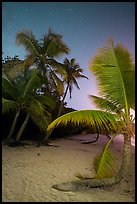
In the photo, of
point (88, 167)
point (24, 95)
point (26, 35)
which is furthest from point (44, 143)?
point (26, 35)

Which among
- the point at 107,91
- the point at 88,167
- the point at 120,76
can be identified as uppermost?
the point at 120,76

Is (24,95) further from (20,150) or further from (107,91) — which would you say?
(107,91)

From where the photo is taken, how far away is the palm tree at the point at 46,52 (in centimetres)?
1372

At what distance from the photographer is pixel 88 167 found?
8828 millimetres

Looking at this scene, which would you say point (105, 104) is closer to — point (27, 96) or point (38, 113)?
point (38, 113)

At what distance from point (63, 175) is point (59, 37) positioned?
9804mm

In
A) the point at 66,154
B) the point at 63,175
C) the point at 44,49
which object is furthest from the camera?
the point at 44,49

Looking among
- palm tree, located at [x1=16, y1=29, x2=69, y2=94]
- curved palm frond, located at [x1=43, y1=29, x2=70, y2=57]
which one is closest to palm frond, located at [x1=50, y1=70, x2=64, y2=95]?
palm tree, located at [x1=16, y1=29, x2=69, y2=94]

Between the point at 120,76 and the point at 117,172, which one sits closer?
the point at 120,76

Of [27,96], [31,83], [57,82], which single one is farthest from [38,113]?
[57,82]

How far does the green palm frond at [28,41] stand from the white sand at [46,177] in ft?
21.3

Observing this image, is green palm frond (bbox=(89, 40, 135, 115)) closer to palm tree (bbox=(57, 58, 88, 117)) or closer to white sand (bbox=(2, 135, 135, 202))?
white sand (bbox=(2, 135, 135, 202))

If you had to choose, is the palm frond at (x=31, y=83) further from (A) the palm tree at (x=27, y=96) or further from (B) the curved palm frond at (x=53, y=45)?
(B) the curved palm frond at (x=53, y=45)

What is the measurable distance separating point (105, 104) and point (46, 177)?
3.16m
